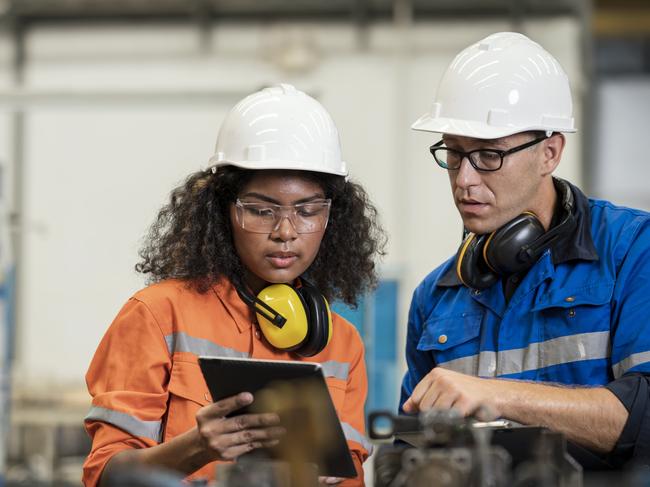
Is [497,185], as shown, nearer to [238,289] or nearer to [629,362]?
[629,362]

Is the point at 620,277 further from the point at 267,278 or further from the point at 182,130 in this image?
the point at 182,130

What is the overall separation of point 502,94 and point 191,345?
0.92m

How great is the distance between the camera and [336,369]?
2.47 meters

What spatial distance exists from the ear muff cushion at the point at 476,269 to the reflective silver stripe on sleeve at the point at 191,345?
0.60 metres

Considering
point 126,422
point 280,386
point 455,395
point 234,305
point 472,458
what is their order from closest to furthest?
point 472,458 → point 280,386 → point 455,395 → point 126,422 → point 234,305

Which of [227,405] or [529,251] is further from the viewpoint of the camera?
[529,251]

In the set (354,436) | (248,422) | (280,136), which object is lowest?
(354,436)

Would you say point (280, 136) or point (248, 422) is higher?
point (280, 136)

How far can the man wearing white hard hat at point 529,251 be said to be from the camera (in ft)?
7.57

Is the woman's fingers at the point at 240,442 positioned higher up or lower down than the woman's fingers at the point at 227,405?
lower down

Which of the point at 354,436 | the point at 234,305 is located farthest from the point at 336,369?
the point at 234,305

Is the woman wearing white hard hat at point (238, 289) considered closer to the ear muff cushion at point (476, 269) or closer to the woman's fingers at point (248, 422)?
the woman's fingers at point (248, 422)

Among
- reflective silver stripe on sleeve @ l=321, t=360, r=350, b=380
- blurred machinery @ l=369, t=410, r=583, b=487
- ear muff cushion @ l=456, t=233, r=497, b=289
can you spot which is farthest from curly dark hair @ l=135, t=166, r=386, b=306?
blurred machinery @ l=369, t=410, r=583, b=487

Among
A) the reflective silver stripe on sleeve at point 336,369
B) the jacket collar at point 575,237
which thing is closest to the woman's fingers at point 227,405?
the reflective silver stripe on sleeve at point 336,369
